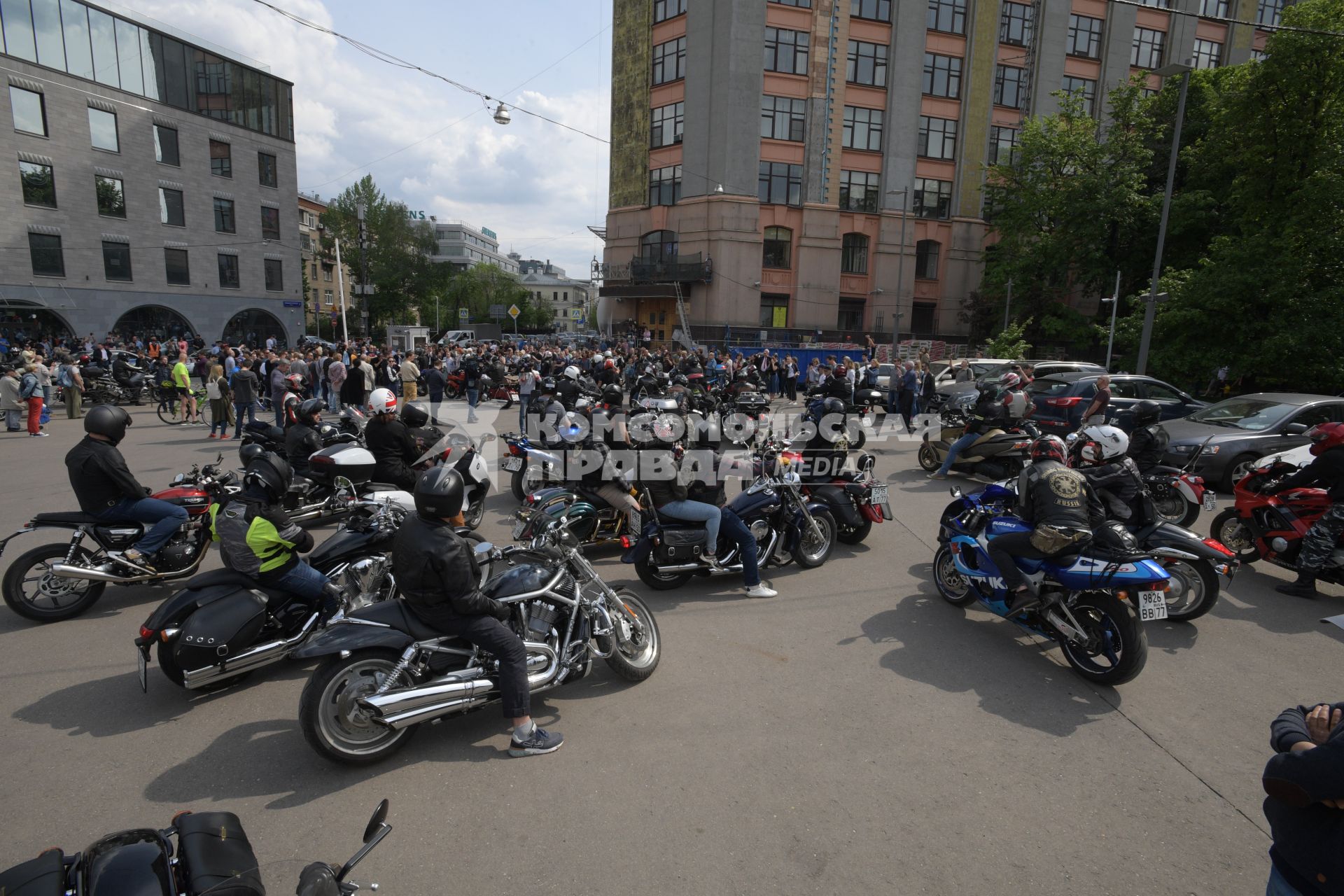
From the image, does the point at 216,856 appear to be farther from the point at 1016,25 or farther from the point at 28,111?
the point at 1016,25

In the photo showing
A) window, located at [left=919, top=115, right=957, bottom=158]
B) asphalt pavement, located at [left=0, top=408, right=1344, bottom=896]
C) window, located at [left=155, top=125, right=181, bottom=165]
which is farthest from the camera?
window, located at [left=919, top=115, right=957, bottom=158]

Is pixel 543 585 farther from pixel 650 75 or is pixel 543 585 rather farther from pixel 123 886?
pixel 650 75

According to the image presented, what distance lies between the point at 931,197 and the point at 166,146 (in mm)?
41067

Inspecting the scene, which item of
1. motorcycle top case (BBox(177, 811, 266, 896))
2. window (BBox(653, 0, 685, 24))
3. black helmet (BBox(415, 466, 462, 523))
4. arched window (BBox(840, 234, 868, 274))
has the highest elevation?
window (BBox(653, 0, 685, 24))

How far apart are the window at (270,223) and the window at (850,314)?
33.4 meters

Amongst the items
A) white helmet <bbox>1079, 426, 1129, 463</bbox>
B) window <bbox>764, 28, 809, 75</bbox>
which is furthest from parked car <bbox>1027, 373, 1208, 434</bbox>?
window <bbox>764, 28, 809, 75</bbox>

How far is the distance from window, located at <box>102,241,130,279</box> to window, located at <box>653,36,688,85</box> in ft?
93.4

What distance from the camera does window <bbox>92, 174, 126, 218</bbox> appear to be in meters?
31.5

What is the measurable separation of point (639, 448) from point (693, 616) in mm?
2098

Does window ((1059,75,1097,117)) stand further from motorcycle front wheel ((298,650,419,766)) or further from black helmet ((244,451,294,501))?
motorcycle front wheel ((298,650,419,766))

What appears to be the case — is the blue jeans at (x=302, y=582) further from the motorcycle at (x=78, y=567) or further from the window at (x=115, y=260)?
the window at (x=115, y=260)

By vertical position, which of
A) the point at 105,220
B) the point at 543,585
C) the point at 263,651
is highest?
the point at 105,220

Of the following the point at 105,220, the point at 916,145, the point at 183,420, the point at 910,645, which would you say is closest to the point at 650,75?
the point at 916,145

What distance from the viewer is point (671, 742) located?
3982mm
